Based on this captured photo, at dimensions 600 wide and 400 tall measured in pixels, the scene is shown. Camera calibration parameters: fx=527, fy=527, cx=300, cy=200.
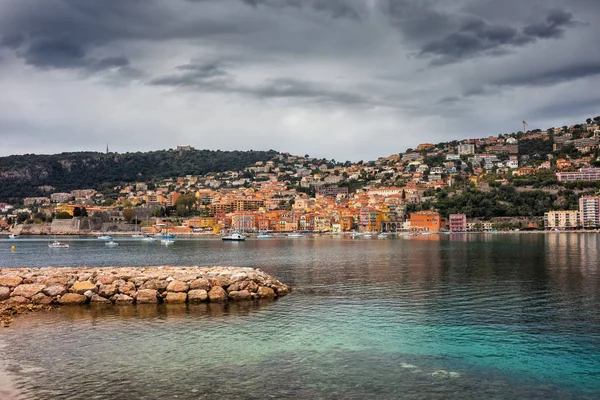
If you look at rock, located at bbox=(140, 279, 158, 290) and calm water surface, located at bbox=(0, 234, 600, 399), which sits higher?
rock, located at bbox=(140, 279, 158, 290)

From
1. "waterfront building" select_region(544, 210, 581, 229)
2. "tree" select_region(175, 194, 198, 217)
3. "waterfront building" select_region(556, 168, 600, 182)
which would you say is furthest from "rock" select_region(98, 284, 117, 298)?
"waterfront building" select_region(556, 168, 600, 182)

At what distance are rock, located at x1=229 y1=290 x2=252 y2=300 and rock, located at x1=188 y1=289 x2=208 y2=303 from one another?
0.88m

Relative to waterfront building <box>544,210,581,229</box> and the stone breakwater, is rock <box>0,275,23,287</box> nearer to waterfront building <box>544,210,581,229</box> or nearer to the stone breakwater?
the stone breakwater

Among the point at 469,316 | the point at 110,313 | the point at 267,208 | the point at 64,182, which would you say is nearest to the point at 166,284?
the point at 110,313

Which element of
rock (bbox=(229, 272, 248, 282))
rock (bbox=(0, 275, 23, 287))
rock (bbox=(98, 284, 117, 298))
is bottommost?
rock (bbox=(98, 284, 117, 298))

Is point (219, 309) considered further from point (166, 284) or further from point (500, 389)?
point (500, 389)

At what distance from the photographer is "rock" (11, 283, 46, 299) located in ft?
55.9

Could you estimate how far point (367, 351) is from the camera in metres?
11.0

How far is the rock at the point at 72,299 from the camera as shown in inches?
663

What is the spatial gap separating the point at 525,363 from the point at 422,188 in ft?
448

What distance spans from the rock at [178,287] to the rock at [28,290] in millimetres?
4170

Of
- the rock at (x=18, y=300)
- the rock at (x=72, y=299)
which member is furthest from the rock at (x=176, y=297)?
the rock at (x=18, y=300)

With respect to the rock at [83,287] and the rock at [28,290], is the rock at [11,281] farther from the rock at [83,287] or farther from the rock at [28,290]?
the rock at [83,287]

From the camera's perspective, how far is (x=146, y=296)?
55.9 ft
